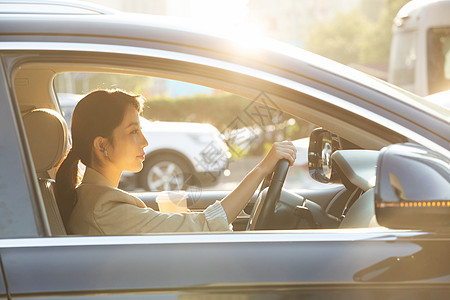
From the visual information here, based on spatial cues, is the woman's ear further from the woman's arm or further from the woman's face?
the woman's arm

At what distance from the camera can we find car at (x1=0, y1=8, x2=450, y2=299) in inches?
61.1

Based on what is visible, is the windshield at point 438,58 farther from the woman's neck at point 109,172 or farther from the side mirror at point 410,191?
the side mirror at point 410,191

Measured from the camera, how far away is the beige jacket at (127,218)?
1981mm

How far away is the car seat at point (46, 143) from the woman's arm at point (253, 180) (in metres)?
0.57

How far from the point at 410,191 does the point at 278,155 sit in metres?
0.74

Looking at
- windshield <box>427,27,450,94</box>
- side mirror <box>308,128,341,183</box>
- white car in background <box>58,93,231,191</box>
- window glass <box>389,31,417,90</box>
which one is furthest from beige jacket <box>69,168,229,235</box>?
window glass <box>389,31,417,90</box>

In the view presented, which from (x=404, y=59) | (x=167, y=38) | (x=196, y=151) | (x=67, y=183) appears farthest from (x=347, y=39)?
(x=167, y=38)

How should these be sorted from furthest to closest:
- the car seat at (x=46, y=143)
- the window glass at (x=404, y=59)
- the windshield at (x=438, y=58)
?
1. the window glass at (x=404, y=59)
2. the windshield at (x=438, y=58)
3. the car seat at (x=46, y=143)

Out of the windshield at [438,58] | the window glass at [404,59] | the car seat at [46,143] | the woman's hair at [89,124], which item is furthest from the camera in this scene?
the window glass at [404,59]

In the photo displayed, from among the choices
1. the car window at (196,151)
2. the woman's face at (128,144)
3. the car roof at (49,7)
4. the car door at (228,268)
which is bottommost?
the car window at (196,151)

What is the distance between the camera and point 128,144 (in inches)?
92.4

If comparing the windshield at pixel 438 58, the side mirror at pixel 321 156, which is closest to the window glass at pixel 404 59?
the windshield at pixel 438 58

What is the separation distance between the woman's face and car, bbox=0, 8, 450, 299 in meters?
0.56

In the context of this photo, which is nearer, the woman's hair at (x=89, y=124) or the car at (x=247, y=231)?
the car at (x=247, y=231)
